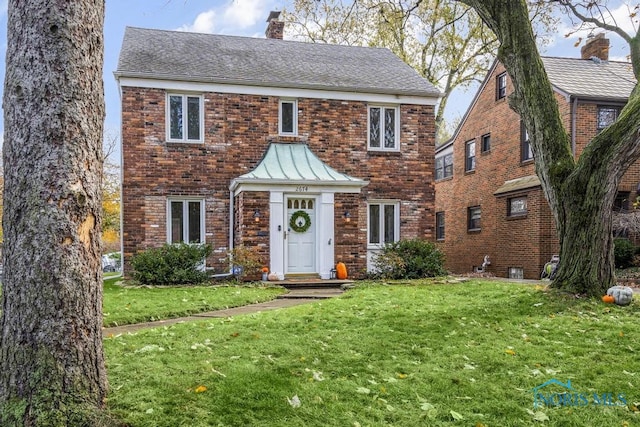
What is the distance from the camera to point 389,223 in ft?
49.4

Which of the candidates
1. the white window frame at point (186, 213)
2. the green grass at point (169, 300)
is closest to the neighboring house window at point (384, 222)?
the green grass at point (169, 300)

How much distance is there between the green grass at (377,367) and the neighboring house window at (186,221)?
7086 millimetres

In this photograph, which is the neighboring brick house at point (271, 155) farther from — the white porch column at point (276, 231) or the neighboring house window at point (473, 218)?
the neighboring house window at point (473, 218)

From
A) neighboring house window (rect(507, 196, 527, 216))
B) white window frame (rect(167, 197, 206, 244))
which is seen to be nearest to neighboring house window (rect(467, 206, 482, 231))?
neighboring house window (rect(507, 196, 527, 216))

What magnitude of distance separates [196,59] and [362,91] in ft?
16.4

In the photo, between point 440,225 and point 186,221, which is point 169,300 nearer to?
point 186,221

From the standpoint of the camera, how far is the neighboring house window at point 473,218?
20594 millimetres

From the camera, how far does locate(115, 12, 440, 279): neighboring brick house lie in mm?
13242

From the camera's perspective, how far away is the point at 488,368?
4875 millimetres

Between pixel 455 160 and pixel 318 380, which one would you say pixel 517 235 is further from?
pixel 318 380

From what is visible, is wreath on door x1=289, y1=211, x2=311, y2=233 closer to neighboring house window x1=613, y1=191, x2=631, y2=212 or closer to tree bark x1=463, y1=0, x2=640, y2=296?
tree bark x1=463, y1=0, x2=640, y2=296

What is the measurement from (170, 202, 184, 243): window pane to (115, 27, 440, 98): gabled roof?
3461mm

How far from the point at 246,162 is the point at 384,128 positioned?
4308mm

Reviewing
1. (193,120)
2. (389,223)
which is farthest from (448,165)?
(193,120)
